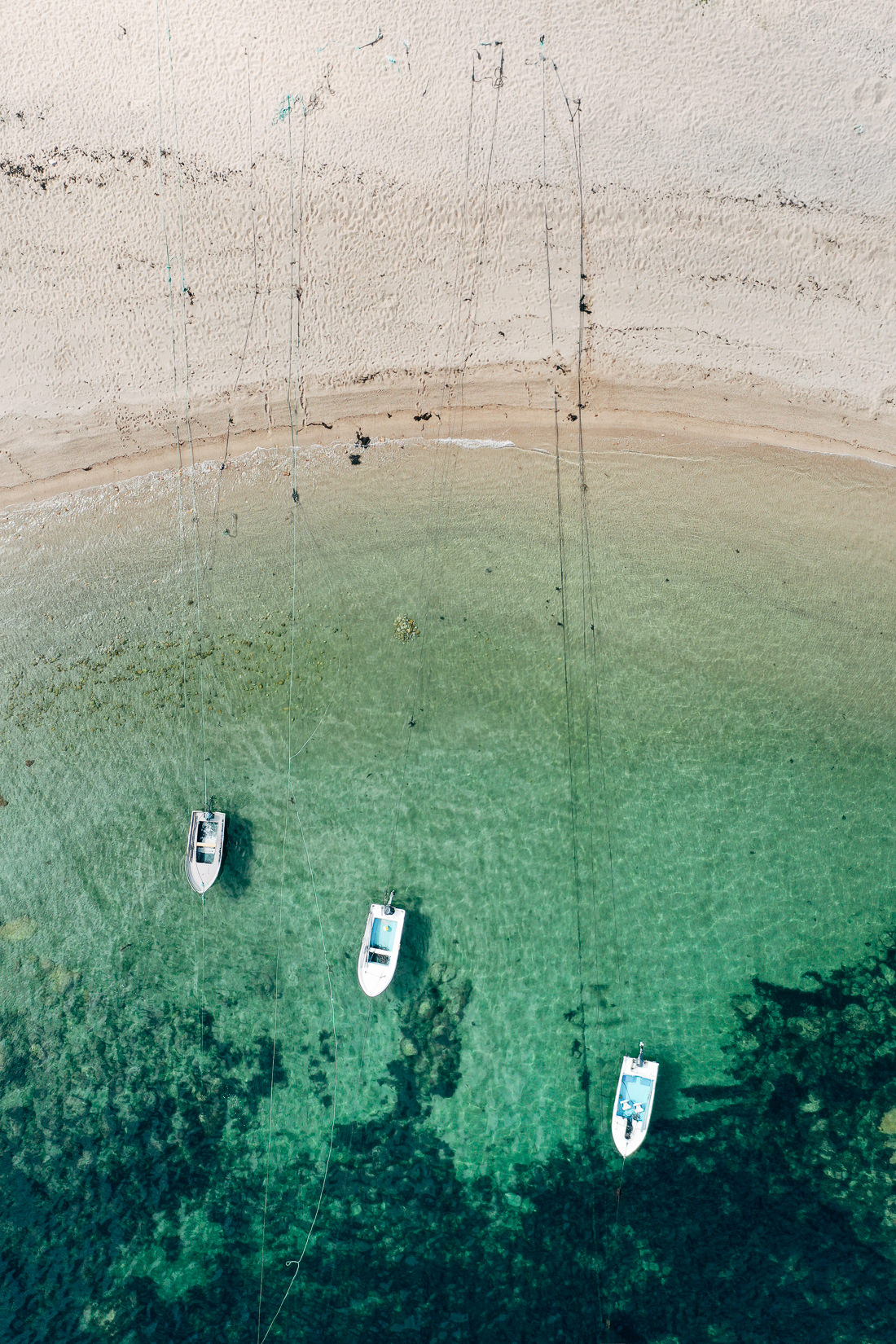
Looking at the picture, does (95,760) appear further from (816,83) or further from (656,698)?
(816,83)

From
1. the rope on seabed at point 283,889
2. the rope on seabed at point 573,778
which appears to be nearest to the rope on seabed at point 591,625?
the rope on seabed at point 573,778

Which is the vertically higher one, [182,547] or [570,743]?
[182,547]

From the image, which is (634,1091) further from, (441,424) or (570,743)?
(441,424)

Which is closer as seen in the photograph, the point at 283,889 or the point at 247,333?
the point at 247,333

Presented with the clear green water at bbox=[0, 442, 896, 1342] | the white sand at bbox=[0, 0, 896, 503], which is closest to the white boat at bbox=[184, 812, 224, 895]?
the clear green water at bbox=[0, 442, 896, 1342]

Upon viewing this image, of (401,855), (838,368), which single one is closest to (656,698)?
(401,855)

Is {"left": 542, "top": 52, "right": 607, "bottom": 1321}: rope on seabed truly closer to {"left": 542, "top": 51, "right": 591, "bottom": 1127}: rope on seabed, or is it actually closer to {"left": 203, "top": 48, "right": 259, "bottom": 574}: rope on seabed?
{"left": 542, "top": 51, "right": 591, "bottom": 1127}: rope on seabed

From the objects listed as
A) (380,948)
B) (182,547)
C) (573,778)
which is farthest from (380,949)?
(182,547)
